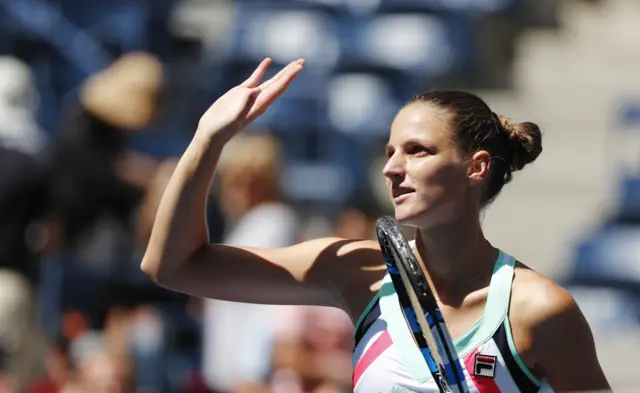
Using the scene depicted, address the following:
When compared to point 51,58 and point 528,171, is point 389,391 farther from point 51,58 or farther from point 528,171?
point 51,58

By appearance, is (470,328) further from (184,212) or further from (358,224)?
(358,224)

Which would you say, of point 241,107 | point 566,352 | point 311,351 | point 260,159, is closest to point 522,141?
point 566,352

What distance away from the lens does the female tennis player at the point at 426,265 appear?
2.31 m

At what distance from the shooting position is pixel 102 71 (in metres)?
7.20

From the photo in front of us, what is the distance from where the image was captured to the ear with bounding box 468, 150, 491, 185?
2.44m

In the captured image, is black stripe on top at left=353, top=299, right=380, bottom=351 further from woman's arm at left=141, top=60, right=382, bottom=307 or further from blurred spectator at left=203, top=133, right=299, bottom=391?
blurred spectator at left=203, top=133, right=299, bottom=391

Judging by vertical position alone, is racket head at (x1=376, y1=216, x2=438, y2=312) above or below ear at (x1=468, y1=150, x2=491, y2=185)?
below

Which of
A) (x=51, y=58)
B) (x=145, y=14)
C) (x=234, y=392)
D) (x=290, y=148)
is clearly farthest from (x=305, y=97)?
(x=234, y=392)

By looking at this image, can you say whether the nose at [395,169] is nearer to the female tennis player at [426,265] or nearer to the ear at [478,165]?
the female tennis player at [426,265]

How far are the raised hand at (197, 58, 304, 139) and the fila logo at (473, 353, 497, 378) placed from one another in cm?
69

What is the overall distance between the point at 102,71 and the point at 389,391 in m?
5.14

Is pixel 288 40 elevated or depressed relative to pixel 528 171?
elevated

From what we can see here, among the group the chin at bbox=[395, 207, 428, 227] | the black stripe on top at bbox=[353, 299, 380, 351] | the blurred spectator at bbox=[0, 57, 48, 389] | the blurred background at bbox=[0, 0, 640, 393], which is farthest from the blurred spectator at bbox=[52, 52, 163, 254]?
the chin at bbox=[395, 207, 428, 227]

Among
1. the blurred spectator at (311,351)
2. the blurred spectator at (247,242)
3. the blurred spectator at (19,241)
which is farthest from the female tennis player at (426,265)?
the blurred spectator at (19,241)
